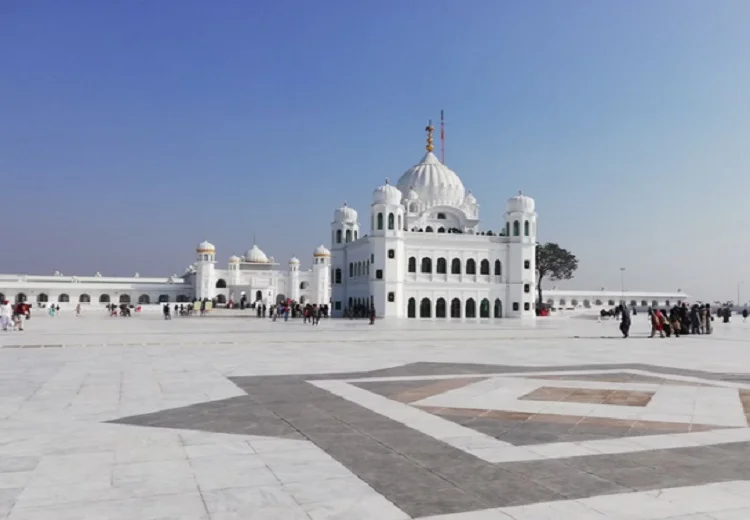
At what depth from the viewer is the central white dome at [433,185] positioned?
60875 millimetres

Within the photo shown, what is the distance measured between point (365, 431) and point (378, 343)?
13.7 metres

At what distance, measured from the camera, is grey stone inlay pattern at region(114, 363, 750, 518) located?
4.90 metres

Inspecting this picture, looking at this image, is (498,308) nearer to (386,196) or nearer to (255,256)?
(386,196)

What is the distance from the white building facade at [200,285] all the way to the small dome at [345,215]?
27173 millimetres

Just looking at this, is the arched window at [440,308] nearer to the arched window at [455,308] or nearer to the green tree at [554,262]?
the arched window at [455,308]

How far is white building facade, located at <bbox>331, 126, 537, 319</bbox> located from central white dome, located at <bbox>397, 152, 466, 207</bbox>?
0.09 m

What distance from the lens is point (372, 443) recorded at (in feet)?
21.3

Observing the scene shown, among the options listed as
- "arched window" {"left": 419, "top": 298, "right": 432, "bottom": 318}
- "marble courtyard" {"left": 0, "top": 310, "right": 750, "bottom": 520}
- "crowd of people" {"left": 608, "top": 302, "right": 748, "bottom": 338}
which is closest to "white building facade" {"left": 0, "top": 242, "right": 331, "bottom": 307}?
"arched window" {"left": 419, "top": 298, "right": 432, "bottom": 318}

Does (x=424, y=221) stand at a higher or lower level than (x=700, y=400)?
higher

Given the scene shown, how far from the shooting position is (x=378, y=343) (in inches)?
818

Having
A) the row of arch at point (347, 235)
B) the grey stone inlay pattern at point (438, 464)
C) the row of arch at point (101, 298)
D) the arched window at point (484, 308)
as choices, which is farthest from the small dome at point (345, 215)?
the grey stone inlay pattern at point (438, 464)

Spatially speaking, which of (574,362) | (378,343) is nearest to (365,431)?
(574,362)

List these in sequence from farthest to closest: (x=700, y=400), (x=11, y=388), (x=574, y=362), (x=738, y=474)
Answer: (x=574, y=362) → (x=11, y=388) → (x=700, y=400) → (x=738, y=474)

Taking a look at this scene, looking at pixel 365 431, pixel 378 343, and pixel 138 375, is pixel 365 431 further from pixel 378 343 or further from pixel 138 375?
pixel 378 343
